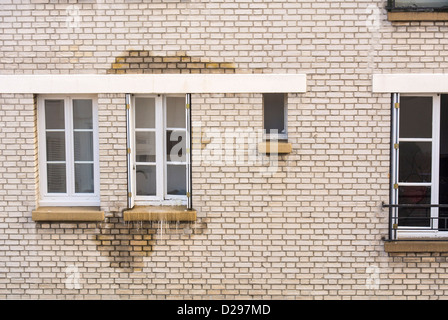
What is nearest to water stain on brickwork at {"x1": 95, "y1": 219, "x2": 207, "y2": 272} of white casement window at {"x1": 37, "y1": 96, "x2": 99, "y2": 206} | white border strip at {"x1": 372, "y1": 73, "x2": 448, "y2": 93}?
white casement window at {"x1": 37, "y1": 96, "x2": 99, "y2": 206}

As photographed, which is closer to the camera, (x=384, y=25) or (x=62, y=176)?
(x=384, y=25)

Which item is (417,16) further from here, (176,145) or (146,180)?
(146,180)

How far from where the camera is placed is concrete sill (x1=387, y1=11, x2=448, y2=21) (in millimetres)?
6426

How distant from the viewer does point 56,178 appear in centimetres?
700

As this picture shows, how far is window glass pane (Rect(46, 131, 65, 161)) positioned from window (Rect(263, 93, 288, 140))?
8.53 feet

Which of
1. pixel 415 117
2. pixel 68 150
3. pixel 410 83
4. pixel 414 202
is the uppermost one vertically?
pixel 410 83

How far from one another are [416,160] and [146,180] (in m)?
3.39

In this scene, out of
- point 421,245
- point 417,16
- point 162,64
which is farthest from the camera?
point 162,64

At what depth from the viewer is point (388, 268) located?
21.9ft

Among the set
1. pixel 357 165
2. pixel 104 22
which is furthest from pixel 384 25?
pixel 104 22

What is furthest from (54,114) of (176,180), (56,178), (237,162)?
(237,162)

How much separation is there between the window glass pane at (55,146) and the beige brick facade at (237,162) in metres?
0.21

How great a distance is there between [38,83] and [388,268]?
16.0ft

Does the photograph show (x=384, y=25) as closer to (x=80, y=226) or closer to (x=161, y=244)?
(x=161, y=244)
